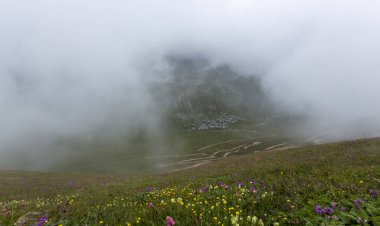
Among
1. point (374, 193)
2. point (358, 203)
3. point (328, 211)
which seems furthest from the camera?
point (374, 193)

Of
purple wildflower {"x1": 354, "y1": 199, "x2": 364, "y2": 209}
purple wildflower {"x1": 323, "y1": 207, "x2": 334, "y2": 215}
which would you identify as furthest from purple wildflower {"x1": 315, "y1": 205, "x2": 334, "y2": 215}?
purple wildflower {"x1": 354, "y1": 199, "x2": 364, "y2": 209}

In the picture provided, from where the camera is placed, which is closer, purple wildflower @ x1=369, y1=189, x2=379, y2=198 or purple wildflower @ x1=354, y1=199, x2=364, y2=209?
purple wildflower @ x1=354, y1=199, x2=364, y2=209

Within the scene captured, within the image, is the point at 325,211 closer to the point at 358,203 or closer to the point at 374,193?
the point at 358,203

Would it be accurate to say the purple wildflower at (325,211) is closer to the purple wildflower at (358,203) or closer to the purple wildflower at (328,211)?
the purple wildflower at (328,211)

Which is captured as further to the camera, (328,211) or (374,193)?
(374,193)

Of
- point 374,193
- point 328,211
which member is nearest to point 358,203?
point 328,211

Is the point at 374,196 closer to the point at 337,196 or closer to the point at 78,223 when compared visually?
the point at 337,196

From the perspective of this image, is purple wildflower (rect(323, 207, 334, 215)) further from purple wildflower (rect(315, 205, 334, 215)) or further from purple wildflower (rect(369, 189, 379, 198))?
purple wildflower (rect(369, 189, 379, 198))

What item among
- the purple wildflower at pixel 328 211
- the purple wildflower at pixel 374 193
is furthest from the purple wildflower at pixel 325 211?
the purple wildflower at pixel 374 193

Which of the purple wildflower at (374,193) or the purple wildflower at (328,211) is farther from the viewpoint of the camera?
the purple wildflower at (374,193)

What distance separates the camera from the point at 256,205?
6.61 meters

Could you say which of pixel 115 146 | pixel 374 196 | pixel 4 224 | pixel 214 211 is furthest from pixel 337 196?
pixel 115 146

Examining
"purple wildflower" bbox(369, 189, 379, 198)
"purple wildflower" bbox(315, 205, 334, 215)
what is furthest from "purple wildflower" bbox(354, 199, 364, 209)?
"purple wildflower" bbox(369, 189, 379, 198)

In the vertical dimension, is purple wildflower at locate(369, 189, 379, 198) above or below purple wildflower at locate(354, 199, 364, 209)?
below
